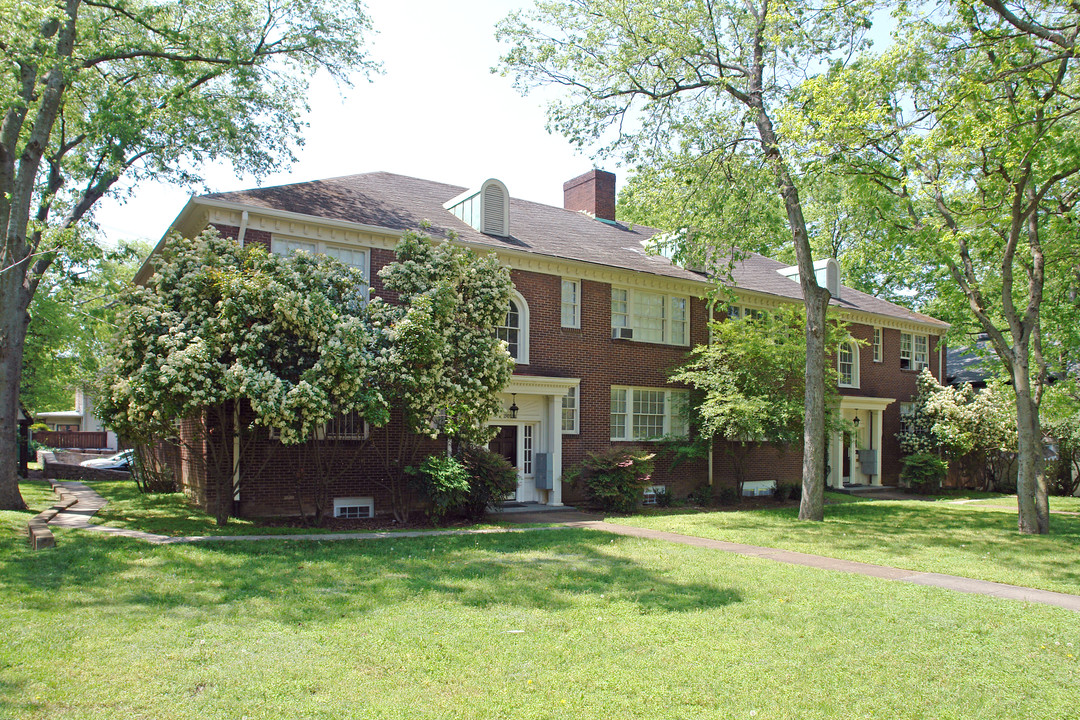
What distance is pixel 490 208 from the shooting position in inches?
671

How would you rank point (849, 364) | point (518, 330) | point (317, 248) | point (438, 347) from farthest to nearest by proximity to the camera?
1. point (849, 364)
2. point (518, 330)
3. point (317, 248)
4. point (438, 347)

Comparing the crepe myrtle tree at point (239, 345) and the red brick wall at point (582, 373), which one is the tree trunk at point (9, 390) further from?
the red brick wall at point (582, 373)

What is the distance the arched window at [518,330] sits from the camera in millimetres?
16641

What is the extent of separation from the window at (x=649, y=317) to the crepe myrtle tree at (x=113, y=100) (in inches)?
334

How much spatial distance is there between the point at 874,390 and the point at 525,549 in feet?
63.0

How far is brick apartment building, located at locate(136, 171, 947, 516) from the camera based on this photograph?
46.0ft

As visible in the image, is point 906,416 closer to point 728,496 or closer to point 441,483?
point 728,496

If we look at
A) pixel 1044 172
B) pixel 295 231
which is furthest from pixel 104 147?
pixel 1044 172

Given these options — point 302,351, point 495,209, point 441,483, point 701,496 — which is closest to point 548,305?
point 495,209

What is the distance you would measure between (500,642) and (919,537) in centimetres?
1008

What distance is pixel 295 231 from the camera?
13914 mm

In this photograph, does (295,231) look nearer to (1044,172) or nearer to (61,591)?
(61,591)

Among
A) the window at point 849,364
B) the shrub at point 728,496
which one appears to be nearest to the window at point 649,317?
the shrub at point 728,496

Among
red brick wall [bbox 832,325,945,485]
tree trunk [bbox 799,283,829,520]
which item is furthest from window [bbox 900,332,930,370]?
tree trunk [bbox 799,283,829,520]
